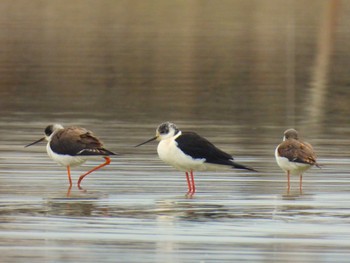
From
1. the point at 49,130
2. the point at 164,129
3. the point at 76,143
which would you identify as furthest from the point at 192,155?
the point at 49,130

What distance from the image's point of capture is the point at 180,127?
23.5 metres

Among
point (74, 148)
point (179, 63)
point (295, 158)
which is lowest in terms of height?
point (179, 63)

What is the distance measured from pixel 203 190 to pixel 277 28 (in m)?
40.7

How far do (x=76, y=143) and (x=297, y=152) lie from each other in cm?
245

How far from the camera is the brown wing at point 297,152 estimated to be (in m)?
15.8

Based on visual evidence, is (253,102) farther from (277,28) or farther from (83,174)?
(277,28)

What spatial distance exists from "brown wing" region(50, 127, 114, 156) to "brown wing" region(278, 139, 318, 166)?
1.94 metres

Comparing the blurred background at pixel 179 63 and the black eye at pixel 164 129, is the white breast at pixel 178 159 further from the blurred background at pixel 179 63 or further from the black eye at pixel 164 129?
the blurred background at pixel 179 63

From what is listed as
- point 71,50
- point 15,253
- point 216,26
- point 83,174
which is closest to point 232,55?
point 71,50

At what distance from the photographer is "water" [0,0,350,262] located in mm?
11906

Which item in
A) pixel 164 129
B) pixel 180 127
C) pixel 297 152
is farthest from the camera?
pixel 180 127

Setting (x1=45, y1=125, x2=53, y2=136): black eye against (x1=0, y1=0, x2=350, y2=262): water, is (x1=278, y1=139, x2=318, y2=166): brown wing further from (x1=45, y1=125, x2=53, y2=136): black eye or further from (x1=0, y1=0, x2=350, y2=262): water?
(x1=45, y1=125, x2=53, y2=136): black eye

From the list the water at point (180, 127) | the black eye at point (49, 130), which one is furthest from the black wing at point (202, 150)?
the black eye at point (49, 130)

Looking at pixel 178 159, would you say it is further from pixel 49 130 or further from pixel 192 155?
pixel 49 130
